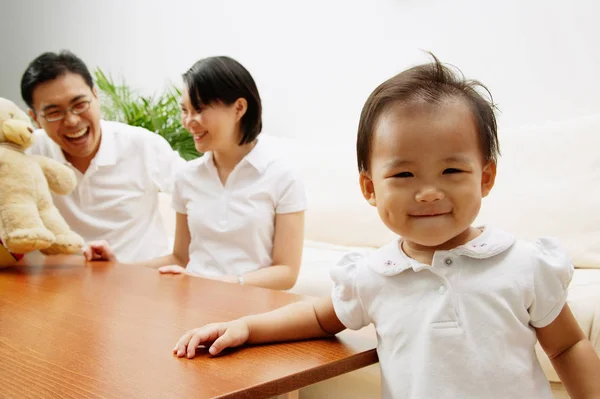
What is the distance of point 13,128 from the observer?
1.62 m

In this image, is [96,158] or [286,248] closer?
[286,248]

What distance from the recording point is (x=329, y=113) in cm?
306

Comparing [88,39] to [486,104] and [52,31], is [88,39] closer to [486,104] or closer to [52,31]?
[52,31]

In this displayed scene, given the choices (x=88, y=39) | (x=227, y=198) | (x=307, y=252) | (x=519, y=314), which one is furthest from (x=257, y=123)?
(x=88, y=39)

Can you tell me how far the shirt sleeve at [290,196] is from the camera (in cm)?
164

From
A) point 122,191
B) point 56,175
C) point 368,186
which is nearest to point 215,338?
point 368,186

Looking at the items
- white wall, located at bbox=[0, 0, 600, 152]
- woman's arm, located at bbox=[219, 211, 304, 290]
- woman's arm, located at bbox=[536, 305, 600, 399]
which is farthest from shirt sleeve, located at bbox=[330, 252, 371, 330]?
white wall, located at bbox=[0, 0, 600, 152]

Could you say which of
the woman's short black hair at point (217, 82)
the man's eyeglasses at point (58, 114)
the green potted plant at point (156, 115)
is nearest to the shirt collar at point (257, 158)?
the woman's short black hair at point (217, 82)

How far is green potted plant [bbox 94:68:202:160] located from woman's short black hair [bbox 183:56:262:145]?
177cm

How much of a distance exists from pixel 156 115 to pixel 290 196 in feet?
6.67

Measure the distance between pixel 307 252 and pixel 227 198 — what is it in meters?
0.73

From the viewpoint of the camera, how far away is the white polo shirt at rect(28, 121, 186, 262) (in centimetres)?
206

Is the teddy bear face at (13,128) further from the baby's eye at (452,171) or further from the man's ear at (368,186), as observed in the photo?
the baby's eye at (452,171)

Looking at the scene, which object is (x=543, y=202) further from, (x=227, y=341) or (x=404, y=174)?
(x=227, y=341)
